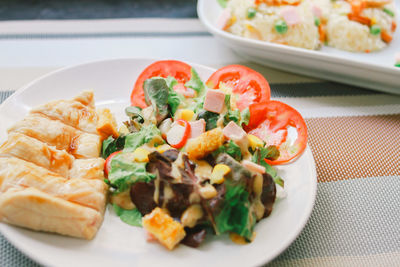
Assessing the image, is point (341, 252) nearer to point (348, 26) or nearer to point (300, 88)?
point (300, 88)

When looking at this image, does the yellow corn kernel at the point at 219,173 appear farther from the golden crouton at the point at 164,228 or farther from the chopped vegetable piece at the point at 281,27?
the chopped vegetable piece at the point at 281,27

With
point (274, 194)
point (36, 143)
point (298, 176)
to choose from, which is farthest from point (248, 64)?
point (36, 143)

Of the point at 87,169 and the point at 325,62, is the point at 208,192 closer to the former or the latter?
the point at 87,169

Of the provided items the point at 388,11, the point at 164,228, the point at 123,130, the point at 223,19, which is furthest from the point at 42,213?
the point at 388,11

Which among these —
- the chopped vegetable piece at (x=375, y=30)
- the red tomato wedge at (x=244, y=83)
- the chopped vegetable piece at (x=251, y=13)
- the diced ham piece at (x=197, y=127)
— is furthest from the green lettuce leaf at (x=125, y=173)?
the chopped vegetable piece at (x=375, y=30)

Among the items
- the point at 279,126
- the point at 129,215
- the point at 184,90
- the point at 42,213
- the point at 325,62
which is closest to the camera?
the point at 42,213

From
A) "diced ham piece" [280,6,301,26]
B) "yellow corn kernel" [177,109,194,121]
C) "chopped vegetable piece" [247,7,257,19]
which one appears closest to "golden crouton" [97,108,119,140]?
"yellow corn kernel" [177,109,194,121]
